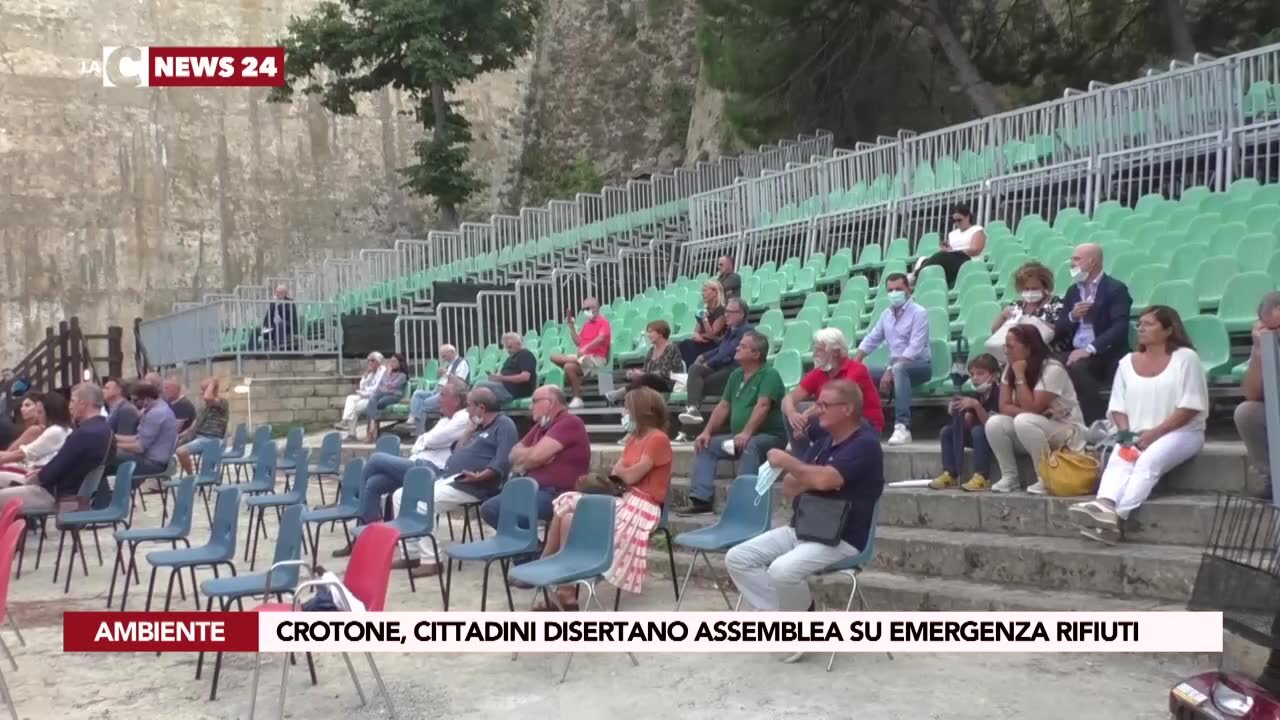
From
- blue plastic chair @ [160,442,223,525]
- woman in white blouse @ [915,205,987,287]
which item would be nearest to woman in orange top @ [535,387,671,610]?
blue plastic chair @ [160,442,223,525]

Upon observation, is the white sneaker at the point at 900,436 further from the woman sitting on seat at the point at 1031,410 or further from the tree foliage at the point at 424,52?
the tree foliage at the point at 424,52

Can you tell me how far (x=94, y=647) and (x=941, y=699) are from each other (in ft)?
13.3

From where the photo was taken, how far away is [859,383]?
6520 millimetres

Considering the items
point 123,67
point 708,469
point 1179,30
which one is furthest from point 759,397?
point 123,67

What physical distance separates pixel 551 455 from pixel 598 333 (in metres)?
4.92

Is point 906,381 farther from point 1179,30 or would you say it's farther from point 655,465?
point 1179,30

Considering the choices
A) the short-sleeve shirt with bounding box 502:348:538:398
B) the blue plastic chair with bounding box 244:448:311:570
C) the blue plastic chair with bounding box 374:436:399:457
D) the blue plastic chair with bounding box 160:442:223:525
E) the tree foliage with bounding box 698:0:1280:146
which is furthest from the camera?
the tree foliage with bounding box 698:0:1280:146

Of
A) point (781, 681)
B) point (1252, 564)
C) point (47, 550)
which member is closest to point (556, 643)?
point (781, 681)

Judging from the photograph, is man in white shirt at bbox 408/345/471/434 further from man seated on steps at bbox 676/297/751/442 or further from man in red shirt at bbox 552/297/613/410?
man seated on steps at bbox 676/297/751/442

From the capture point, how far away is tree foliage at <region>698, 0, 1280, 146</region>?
1784cm

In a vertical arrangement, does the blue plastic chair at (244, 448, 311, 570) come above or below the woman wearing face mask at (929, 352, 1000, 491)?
below

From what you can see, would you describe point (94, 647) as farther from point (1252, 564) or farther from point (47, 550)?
point (1252, 564)

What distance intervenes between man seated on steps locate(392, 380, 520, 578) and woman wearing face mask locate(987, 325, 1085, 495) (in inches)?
114

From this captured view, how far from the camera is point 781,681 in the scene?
450 cm
